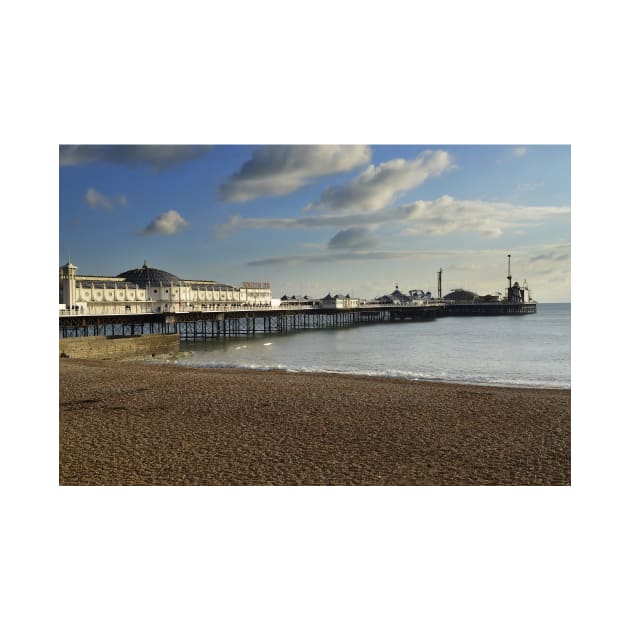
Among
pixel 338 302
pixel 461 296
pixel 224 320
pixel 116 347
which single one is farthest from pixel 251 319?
pixel 461 296

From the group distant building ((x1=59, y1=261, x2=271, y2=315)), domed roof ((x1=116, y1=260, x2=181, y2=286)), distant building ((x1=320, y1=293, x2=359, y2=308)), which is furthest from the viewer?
distant building ((x1=320, y1=293, x2=359, y2=308))

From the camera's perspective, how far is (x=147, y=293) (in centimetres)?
4122

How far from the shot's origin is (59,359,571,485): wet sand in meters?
4.19

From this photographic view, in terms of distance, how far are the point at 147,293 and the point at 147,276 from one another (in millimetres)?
3612

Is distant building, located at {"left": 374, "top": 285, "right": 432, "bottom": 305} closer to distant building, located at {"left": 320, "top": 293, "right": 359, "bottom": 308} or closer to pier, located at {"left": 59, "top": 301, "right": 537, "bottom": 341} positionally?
pier, located at {"left": 59, "top": 301, "right": 537, "bottom": 341}

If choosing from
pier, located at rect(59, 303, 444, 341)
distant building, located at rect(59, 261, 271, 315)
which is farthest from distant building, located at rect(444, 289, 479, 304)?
distant building, located at rect(59, 261, 271, 315)

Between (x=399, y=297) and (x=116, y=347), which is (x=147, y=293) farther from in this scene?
(x=399, y=297)

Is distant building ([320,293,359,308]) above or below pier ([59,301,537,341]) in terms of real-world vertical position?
above

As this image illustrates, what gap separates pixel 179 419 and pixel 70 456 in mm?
1500

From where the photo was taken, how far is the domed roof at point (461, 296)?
3169 inches
